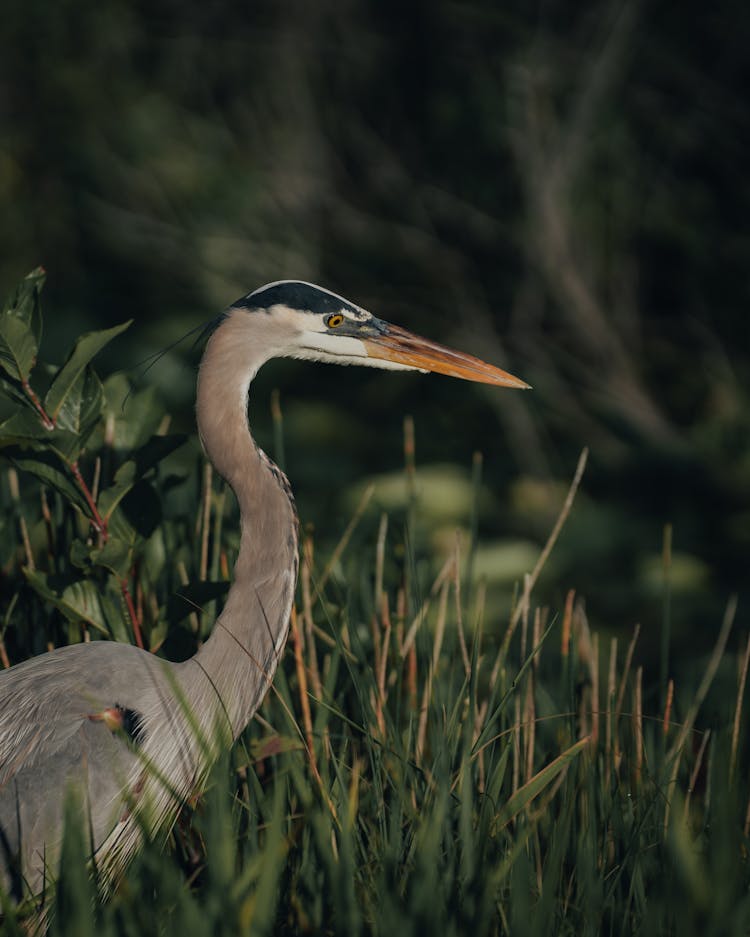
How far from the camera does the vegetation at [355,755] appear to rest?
Result: 1.69 m

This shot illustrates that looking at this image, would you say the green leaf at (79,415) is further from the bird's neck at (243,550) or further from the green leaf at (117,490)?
the bird's neck at (243,550)

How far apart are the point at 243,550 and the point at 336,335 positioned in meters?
0.47

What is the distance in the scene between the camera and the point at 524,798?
1.97m

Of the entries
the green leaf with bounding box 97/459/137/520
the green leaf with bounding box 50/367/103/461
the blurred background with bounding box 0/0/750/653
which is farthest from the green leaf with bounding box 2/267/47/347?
the blurred background with bounding box 0/0/750/653

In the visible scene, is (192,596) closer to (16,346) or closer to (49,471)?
(49,471)

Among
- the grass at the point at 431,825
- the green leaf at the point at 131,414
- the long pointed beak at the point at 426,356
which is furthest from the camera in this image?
the green leaf at the point at 131,414

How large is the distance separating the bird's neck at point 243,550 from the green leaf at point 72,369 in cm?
20

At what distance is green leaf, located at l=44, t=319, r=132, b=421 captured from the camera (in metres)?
2.24

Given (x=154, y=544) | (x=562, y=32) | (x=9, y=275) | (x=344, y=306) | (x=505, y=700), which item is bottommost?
(x=505, y=700)

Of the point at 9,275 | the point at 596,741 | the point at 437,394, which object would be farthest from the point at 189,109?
the point at 596,741

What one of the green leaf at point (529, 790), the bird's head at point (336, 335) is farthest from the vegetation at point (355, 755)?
the bird's head at point (336, 335)

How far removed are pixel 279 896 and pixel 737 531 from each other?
3843 millimetres

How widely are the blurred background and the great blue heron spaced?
2.59 meters

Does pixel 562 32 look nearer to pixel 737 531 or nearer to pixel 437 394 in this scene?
pixel 437 394
